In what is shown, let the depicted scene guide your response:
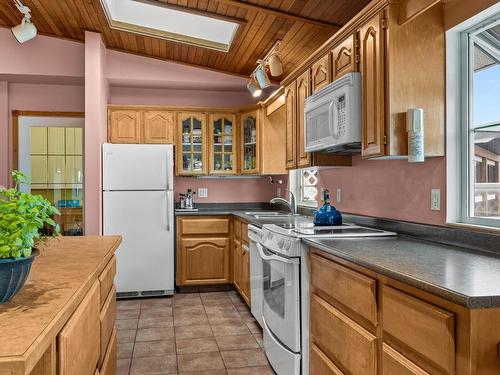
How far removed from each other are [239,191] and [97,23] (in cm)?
246

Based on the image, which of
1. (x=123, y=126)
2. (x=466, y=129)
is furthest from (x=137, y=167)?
(x=466, y=129)

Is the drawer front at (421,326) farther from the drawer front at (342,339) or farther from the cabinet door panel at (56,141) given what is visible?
the cabinet door panel at (56,141)

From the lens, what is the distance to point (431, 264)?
1.59 m

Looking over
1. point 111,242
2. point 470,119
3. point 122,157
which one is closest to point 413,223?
point 470,119

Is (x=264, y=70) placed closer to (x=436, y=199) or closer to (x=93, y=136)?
(x=93, y=136)

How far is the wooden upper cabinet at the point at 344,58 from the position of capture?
246cm

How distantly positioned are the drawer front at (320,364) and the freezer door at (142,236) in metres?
2.56

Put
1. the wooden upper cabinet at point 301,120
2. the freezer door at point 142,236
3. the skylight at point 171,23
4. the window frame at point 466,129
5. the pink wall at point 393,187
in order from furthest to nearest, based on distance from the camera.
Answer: the freezer door at point 142,236, the skylight at point 171,23, the wooden upper cabinet at point 301,120, the pink wall at point 393,187, the window frame at point 466,129

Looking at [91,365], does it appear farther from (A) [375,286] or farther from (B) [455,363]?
(B) [455,363]

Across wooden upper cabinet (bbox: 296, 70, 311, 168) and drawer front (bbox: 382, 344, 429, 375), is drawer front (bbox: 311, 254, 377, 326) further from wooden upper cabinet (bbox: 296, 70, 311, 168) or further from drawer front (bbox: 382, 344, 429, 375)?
wooden upper cabinet (bbox: 296, 70, 311, 168)

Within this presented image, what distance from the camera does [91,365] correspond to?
1.50m

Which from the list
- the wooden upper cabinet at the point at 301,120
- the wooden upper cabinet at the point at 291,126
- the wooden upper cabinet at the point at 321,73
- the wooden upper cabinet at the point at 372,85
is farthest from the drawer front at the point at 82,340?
the wooden upper cabinet at the point at 291,126

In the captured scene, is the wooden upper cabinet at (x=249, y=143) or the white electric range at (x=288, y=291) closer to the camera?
the white electric range at (x=288, y=291)

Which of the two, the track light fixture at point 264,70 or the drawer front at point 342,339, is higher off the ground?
the track light fixture at point 264,70
